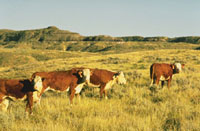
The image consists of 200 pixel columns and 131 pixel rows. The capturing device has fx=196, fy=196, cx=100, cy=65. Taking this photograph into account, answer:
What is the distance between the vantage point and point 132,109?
6.23 metres

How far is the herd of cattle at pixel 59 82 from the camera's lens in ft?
20.1

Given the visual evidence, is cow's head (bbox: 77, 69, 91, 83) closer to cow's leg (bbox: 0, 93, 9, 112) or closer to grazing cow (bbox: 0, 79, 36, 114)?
grazing cow (bbox: 0, 79, 36, 114)

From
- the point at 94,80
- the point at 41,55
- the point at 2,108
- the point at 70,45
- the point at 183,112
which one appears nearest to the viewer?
A: the point at 183,112

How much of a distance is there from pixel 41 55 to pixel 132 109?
74.3 metres

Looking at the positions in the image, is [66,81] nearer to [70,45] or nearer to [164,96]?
[164,96]

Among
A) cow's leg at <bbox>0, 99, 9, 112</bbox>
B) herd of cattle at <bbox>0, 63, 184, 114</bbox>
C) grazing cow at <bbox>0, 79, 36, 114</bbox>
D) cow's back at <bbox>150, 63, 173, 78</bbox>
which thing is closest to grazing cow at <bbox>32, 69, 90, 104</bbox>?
herd of cattle at <bbox>0, 63, 184, 114</bbox>

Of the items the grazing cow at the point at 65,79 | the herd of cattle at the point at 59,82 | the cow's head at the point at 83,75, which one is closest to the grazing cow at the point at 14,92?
the herd of cattle at the point at 59,82

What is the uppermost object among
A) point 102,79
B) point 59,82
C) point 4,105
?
point 59,82

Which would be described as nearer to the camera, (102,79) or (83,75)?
(83,75)

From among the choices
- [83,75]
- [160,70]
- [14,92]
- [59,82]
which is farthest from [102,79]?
[14,92]

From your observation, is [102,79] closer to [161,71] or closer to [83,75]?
[83,75]

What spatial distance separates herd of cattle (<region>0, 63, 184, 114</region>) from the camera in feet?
20.1

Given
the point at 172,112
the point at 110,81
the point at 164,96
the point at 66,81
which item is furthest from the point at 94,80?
the point at 172,112

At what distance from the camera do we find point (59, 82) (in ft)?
24.6
